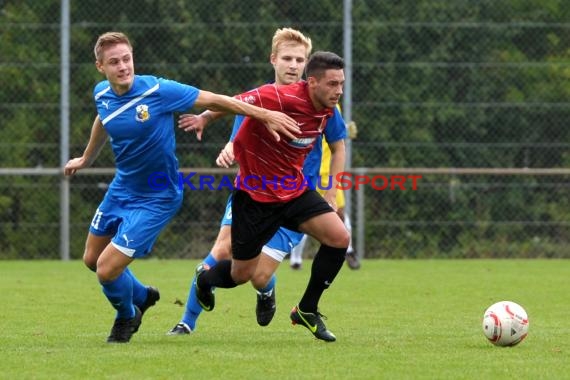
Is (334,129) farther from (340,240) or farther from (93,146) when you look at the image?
(93,146)

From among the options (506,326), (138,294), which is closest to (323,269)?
(506,326)

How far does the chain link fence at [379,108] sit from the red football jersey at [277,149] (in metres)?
8.50

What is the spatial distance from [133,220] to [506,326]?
2.17m

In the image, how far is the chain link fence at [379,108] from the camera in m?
15.8

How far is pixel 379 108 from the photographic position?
15.9 meters

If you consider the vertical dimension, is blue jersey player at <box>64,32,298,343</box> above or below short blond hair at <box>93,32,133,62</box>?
below

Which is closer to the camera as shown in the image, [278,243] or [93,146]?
[93,146]

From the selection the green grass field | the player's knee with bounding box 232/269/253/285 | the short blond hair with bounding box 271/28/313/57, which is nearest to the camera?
the green grass field

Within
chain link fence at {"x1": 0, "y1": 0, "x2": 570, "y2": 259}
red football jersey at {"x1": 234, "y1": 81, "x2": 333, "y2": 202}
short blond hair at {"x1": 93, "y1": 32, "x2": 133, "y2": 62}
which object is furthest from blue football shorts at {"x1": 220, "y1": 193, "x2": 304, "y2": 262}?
chain link fence at {"x1": 0, "y1": 0, "x2": 570, "y2": 259}

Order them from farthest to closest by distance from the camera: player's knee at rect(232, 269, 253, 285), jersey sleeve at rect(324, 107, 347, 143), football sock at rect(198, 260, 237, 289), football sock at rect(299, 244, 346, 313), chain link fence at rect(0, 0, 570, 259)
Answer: chain link fence at rect(0, 0, 570, 259), jersey sleeve at rect(324, 107, 347, 143), football sock at rect(198, 260, 237, 289), player's knee at rect(232, 269, 253, 285), football sock at rect(299, 244, 346, 313)

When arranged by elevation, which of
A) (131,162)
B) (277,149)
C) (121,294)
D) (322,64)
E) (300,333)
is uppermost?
(322,64)

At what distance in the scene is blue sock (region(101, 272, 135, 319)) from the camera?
7.14m

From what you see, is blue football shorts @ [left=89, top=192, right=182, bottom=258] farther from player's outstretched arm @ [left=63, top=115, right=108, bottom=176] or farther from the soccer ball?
the soccer ball

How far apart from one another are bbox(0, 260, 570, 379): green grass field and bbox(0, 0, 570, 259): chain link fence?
2.88m
